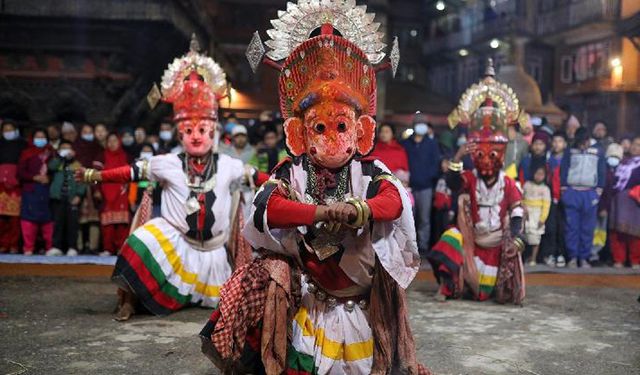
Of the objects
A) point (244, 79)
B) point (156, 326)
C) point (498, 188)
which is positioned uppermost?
point (244, 79)

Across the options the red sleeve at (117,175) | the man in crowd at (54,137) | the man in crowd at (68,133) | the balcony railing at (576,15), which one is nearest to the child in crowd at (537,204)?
the red sleeve at (117,175)

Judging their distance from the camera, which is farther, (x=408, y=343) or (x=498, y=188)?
(x=498, y=188)

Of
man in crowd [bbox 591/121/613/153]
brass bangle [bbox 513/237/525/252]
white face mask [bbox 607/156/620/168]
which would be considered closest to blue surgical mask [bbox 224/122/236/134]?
brass bangle [bbox 513/237/525/252]

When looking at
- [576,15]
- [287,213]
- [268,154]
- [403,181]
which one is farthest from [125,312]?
[576,15]

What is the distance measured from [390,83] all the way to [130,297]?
2244cm

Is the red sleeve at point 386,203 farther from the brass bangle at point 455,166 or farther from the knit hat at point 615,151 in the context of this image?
the knit hat at point 615,151

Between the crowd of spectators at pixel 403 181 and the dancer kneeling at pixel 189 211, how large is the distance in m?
2.93

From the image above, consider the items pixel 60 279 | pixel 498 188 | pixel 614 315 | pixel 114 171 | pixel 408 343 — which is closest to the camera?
pixel 408 343

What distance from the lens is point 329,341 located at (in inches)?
147

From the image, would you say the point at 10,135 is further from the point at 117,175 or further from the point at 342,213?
the point at 342,213

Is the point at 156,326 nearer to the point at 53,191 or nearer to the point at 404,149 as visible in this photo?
the point at 53,191

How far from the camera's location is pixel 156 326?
5781 millimetres

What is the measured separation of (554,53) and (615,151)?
19.7 metres

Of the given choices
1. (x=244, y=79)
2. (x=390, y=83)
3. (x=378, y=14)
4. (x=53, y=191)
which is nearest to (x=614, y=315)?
(x=53, y=191)
